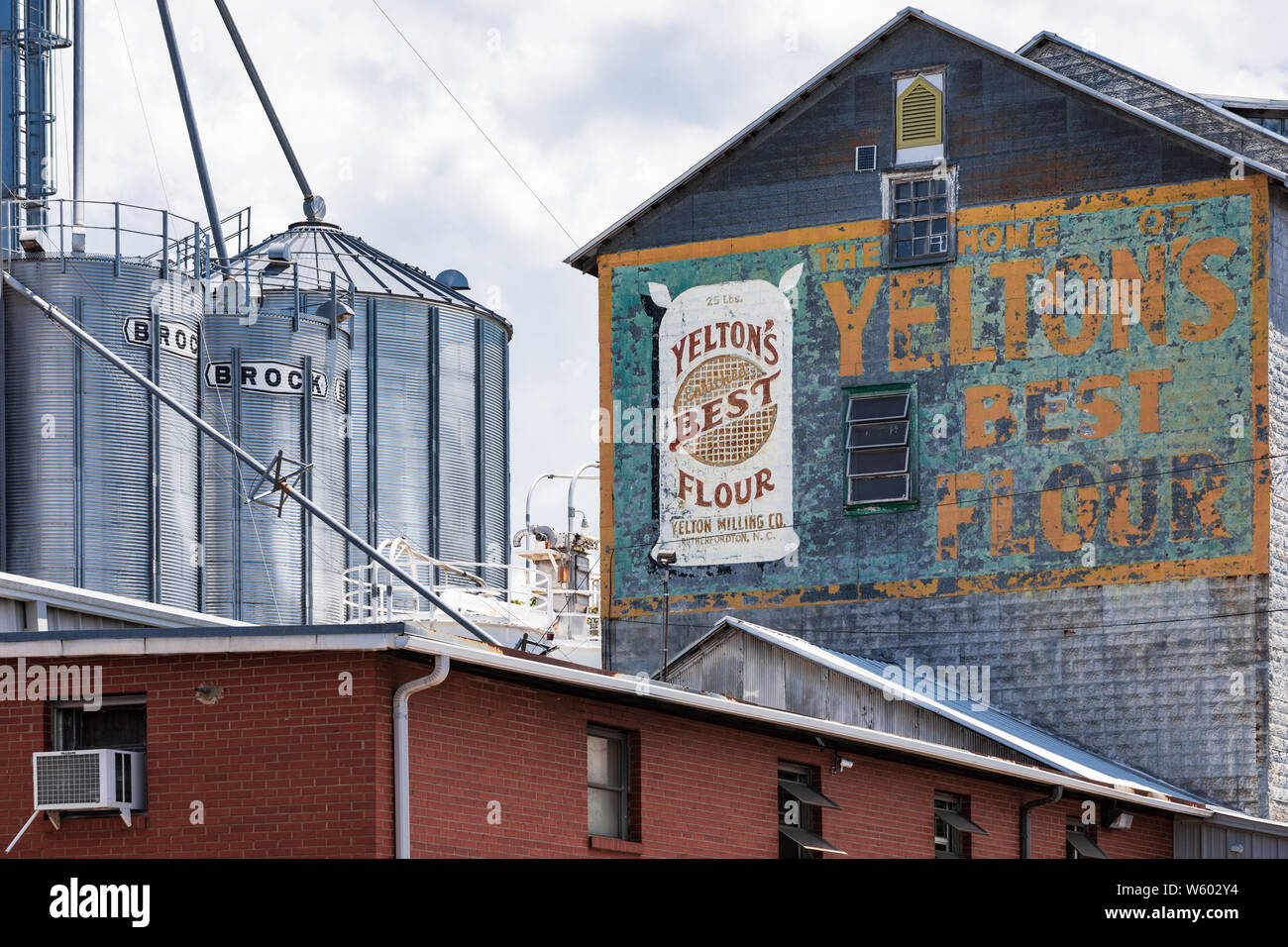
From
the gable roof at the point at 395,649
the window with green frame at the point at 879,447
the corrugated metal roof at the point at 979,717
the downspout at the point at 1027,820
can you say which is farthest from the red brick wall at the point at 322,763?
the window with green frame at the point at 879,447

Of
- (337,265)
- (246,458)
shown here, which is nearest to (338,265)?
(337,265)

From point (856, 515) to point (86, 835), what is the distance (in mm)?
18999

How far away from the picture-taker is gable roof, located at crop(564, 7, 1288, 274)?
117ft

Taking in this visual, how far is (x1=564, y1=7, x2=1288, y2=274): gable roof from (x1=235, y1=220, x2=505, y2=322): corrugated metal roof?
48.6 feet

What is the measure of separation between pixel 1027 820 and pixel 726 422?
1075cm

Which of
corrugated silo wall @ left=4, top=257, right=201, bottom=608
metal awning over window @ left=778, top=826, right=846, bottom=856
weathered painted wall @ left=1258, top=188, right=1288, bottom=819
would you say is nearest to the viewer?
metal awning over window @ left=778, top=826, right=846, bottom=856

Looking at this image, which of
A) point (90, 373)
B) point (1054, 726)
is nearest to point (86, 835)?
point (1054, 726)

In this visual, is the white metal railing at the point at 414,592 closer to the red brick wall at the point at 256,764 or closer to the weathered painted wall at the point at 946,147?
the weathered painted wall at the point at 946,147

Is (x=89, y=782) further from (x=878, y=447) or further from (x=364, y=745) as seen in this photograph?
(x=878, y=447)

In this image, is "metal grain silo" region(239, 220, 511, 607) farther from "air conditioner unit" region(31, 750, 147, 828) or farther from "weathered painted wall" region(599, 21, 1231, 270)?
"air conditioner unit" region(31, 750, 147, 828)

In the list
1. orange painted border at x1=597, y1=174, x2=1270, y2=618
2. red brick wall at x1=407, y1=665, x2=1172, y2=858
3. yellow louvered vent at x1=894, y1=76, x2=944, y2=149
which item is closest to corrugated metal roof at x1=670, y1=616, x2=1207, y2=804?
red brick wall at x1=407, y1=665, x2=1172, y2=858

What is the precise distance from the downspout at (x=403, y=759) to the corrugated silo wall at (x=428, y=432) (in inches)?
1242

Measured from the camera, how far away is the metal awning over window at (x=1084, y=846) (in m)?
30.9

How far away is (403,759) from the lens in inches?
798
